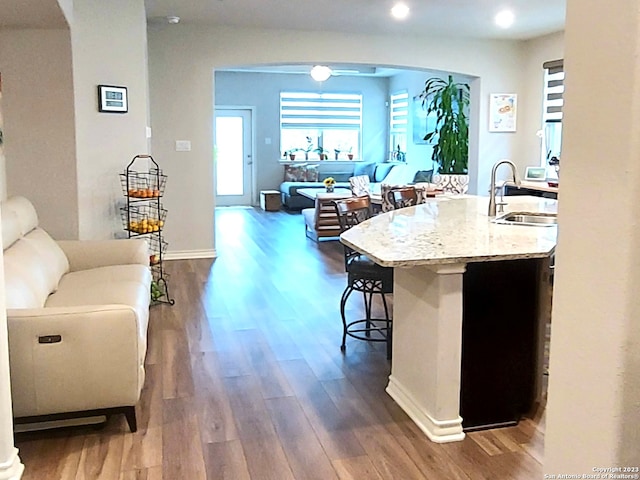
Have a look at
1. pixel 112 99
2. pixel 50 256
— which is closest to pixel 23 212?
pixel 50 256

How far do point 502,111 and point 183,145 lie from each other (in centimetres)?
417

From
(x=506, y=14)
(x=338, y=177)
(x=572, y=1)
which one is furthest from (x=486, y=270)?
(x=338, y=177)

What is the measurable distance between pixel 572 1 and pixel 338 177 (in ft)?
38.9

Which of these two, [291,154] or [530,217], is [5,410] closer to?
[530,217]

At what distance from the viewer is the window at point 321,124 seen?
12.8 m

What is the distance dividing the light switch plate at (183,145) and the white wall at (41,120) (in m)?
2.19

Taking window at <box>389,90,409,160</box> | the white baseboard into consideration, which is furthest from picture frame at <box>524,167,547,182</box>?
window at <box>389,90,409,160</box>

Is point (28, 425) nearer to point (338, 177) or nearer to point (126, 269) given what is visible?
point (126, 269)

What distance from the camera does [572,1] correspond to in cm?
107

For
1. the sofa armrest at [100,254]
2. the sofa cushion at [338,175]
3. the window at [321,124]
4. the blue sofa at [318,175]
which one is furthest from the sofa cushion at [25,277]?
the window at [321,124]

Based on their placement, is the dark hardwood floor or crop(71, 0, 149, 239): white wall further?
crop(71, 0, 149, 239): white wall

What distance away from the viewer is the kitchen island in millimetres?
2676

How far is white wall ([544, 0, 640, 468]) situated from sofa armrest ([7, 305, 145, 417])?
1994mm

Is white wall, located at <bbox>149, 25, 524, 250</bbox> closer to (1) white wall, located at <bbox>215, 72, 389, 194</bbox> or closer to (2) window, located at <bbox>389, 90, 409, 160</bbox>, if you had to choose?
(2) window, located at <bbox>389, 90, 409, 160</bbox>
